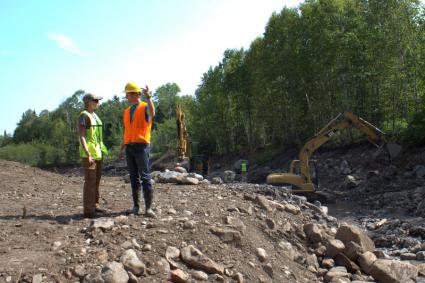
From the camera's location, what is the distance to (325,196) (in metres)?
16.3

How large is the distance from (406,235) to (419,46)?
13506mm

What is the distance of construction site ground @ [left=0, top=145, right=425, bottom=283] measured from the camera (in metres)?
4.62

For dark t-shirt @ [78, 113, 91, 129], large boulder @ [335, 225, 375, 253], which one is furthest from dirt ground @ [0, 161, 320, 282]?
dark t-shirt @ [78, 113, 91, 129]

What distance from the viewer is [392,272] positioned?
254 inches

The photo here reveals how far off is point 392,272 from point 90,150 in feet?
14.8

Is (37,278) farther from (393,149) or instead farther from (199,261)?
(393,149)

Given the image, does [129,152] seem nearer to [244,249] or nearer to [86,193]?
[86,193]

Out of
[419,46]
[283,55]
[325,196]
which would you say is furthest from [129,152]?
[283,55]

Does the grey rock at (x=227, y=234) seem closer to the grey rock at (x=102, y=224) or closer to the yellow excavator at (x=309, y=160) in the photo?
the grey rock at (x=102, y=224)

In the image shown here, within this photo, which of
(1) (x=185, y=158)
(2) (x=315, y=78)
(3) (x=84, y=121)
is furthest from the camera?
(2) (x=315, y=78)

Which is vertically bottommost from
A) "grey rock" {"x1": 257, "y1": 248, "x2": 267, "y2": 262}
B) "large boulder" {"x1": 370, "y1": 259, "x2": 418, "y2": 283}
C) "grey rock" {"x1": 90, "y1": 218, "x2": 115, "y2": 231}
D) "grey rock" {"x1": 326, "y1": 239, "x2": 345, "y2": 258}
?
"large boulder" {"x1": 370, "y1": 259, "x2": 418, "y2": 283}

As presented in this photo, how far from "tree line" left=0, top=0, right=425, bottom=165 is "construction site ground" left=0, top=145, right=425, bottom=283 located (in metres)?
13.3

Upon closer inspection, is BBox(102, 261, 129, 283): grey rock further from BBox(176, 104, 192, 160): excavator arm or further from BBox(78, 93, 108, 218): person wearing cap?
BBox(176, 104, 192, 160): excavator arm

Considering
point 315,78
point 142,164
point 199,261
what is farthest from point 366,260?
point 315,78
